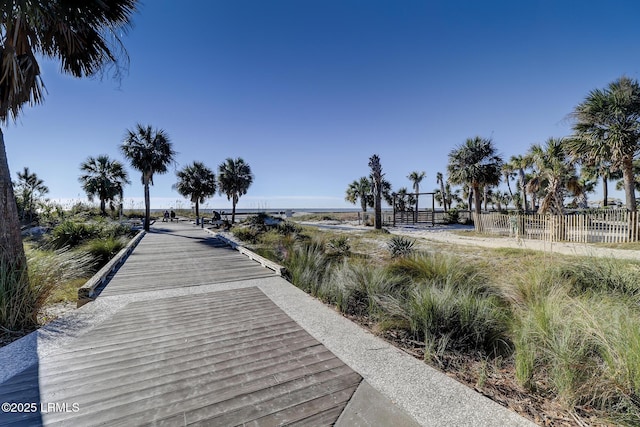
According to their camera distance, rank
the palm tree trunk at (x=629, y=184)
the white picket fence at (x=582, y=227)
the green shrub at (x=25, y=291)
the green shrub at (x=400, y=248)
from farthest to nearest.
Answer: the palm tree trunk at (x=629, y=184) < the white picket fence at (x=582, y=227) < the green shrub at (x=400, y=248) < the green shrub at (x=25, y=291)

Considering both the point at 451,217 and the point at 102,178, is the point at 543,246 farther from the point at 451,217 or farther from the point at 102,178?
the point at 102,178

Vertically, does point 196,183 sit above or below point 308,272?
above

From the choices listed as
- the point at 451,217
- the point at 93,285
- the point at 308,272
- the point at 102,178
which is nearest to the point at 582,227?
the point at 308,272

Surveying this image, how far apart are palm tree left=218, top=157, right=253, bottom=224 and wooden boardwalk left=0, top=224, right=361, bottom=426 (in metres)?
21.3

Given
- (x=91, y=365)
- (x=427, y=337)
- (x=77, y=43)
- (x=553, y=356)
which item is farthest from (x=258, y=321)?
(x=77, y=43)

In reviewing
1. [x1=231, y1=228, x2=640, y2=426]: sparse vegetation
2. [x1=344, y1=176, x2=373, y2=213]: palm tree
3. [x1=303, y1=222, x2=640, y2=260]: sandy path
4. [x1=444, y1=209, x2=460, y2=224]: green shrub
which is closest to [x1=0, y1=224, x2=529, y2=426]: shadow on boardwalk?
[x1=231, y1=228, x2=640, y2=426]: sparse vegetation

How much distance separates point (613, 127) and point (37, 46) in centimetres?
1960

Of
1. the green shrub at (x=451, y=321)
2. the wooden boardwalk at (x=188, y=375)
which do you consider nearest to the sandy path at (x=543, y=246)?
the green shrub at (x=451, y=321)

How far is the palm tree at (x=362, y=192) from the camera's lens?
4097cm

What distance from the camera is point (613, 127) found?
11297mm

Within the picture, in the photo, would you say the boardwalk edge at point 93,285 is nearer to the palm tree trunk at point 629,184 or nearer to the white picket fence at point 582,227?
the white picket fence at point 582,227

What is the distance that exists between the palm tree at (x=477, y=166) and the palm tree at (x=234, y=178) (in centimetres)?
1920

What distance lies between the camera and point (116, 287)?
537 cm

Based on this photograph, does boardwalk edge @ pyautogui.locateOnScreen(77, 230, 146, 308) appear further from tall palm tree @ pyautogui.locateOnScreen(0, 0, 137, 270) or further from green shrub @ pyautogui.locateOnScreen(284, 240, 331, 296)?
green shrub @ pyautogui.locateOnScreen(284, 240, 331, 296)
